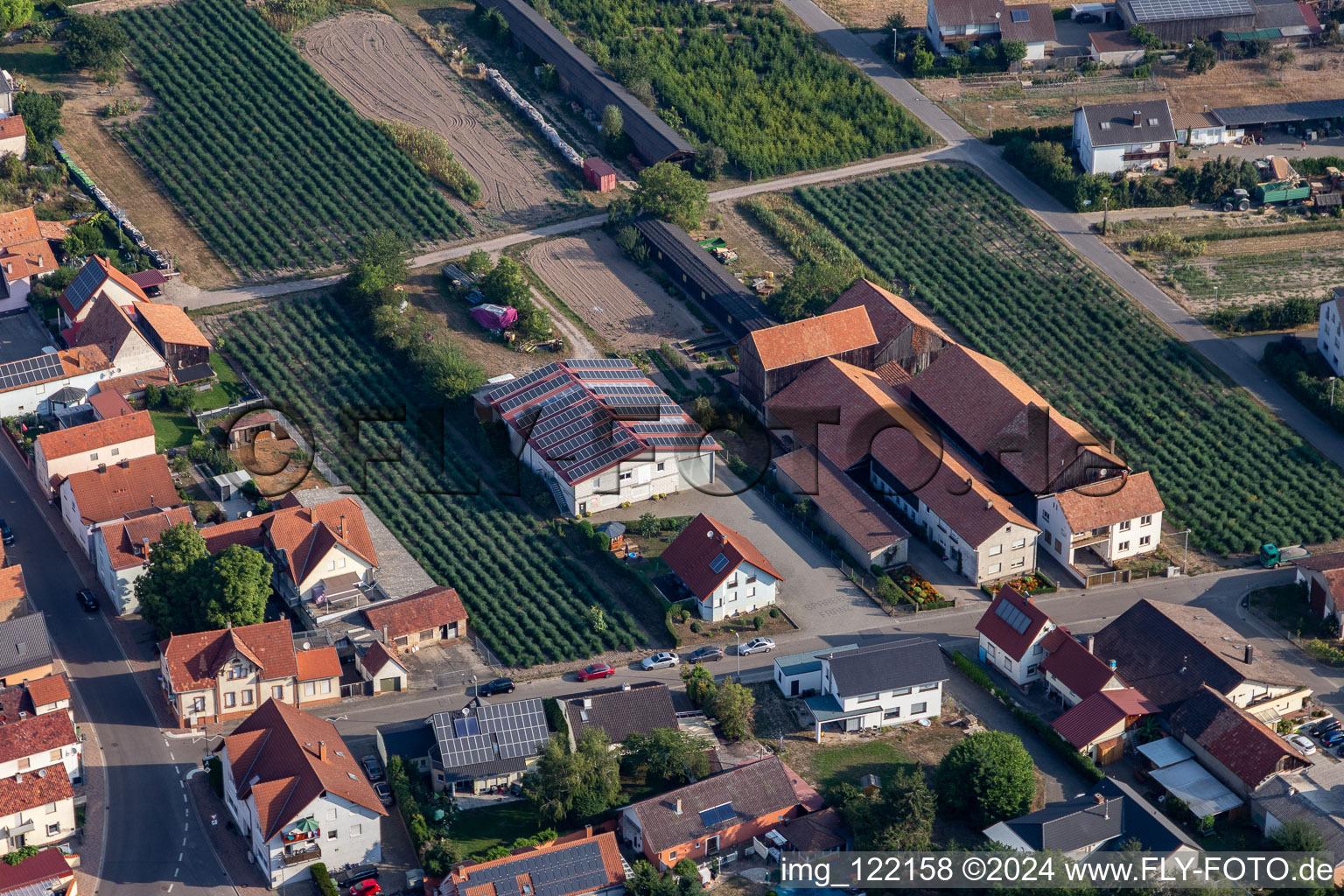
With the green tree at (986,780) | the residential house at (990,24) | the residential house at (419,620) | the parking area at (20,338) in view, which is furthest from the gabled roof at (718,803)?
the residential house at (990,24)

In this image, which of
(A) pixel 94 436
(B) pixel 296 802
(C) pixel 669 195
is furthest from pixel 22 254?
(B) pixel 296 802

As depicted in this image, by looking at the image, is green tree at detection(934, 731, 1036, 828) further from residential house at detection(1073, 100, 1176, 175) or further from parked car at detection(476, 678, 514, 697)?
residential house at detection(1073, 100, 1176, 175)

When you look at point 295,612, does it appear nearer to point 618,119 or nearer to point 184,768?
point 184,768

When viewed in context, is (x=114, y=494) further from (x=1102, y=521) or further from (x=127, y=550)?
(x=1102, y=521)

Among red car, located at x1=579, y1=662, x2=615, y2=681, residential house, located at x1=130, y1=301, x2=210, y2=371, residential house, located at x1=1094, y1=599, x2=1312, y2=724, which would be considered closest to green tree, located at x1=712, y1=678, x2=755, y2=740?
red car, located at x1=579, y1=662, x2=615, y2=681

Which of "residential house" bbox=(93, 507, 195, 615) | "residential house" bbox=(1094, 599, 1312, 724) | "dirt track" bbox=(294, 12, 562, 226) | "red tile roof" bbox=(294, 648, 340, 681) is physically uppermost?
"dirt track" bbox=(294, 12, 562, 226)

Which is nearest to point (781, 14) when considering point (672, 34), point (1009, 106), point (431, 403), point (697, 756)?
point (672, 34)
